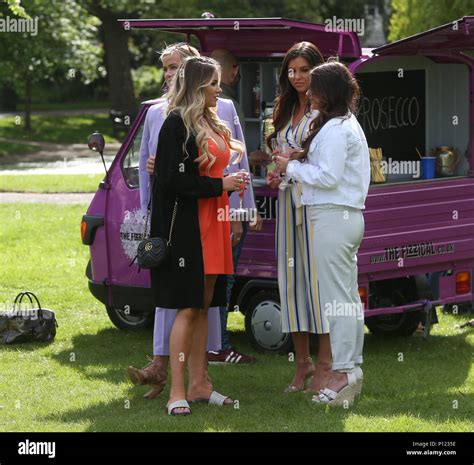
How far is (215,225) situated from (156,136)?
36.6 inches

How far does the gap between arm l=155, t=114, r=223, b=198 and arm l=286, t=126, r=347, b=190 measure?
1.88ft

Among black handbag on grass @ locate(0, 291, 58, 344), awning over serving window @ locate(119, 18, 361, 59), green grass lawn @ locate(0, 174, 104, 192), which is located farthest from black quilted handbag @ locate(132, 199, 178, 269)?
green grass lawn @ locate(0, 174, 104, 192)

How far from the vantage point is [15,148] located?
3272 centimetres

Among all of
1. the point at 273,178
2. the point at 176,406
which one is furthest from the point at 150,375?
the point at 273,178

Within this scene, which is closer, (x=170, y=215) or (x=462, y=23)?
(x=170, y=215)

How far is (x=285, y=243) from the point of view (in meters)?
7.35

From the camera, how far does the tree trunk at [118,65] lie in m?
35.7

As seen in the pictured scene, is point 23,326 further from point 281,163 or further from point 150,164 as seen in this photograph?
point 281,163

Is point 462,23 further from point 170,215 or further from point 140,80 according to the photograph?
point 140,80

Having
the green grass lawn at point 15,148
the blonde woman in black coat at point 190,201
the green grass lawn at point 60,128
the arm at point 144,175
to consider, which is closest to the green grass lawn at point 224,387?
the blonde woman in black coat at point 190,201
